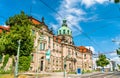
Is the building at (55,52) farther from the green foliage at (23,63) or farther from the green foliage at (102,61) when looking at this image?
the green foliage at (102,61)

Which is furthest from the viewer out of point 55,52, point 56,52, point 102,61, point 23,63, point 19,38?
point 102,61

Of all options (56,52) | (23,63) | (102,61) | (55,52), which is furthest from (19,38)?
(102,61)

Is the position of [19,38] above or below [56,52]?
below

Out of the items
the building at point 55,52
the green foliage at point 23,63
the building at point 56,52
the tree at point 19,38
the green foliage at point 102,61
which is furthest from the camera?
the green foliage at point 102,61

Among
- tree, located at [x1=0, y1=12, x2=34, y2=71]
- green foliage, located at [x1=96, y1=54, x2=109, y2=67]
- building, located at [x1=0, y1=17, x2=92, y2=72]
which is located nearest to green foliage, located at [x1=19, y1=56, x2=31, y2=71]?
building, located at [x1=0, y1=17, x2=92, y2=72]

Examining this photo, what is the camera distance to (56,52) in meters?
62.8

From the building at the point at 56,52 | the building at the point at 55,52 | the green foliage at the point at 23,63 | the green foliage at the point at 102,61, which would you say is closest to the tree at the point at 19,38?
the building at the point at 55,52

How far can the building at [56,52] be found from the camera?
49.8 metres

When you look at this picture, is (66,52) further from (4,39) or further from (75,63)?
(4,39)

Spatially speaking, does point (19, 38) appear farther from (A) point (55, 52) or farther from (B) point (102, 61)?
(B) point (102, 61)

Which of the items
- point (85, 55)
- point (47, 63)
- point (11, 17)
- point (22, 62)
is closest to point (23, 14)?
point (11, 17)

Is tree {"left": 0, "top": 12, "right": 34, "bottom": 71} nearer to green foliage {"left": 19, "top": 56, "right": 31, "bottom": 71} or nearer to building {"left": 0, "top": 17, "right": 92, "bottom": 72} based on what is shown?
building {"left": 0, "top": 17, "right": 92, "bottom": 72}

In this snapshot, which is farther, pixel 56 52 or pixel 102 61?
pixel 102 61

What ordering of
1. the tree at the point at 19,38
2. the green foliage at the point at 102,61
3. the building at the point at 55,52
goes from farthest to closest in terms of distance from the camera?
the green foliage at the point at 102,61, the building at the point at 55,52, the tree at the point at 19,38
